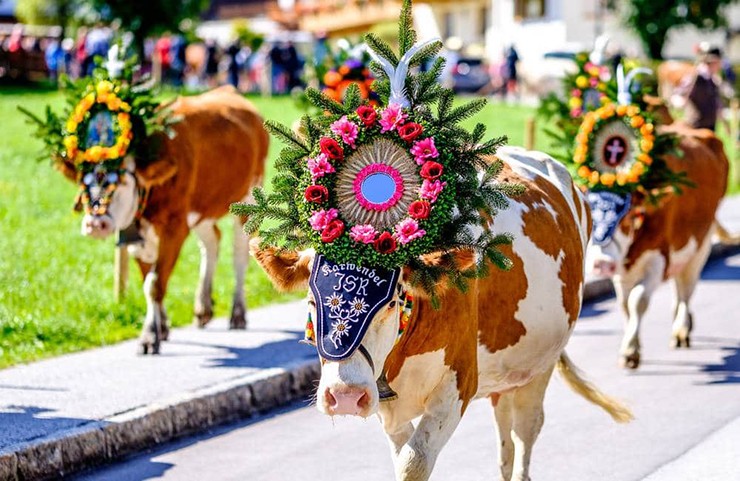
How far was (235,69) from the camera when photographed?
4050 centimetres

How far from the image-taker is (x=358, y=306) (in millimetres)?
5277

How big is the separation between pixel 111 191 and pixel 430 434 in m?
4.73

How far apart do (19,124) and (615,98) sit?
64.7 feet

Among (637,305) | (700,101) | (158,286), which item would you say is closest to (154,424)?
(158,286)

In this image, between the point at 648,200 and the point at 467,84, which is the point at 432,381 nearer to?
the point at 648,200

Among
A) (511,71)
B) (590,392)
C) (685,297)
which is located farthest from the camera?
(511,71)

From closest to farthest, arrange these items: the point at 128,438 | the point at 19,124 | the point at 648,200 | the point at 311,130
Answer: the point at 311,130
the point at 128,438
the point at 648,200
the point at 19,124

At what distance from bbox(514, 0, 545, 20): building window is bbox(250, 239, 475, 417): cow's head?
5049 centimetres

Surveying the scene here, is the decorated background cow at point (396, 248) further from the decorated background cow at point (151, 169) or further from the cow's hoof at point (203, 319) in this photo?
the cow's hoof at point (203, 319)

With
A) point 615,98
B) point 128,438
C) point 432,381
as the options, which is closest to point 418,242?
point 432,381

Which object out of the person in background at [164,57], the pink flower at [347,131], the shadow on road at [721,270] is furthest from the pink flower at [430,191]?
the person in background at [164,57]

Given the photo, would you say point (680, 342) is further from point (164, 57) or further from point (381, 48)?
point (164, 57)

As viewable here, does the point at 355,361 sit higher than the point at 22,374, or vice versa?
the point at 355,361

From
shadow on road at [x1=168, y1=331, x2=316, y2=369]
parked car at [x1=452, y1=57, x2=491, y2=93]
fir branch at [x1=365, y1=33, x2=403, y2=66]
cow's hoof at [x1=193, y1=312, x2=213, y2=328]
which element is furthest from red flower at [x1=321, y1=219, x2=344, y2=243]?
parked car at [x1=452, y1=57, x2=491, y2=93]
